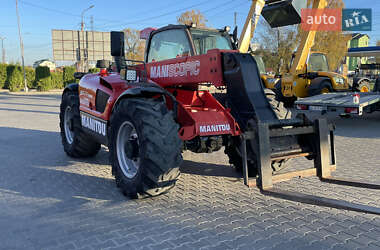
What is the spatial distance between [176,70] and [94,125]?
1.71 m

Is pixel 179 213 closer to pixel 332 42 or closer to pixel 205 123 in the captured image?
pixel 205 123

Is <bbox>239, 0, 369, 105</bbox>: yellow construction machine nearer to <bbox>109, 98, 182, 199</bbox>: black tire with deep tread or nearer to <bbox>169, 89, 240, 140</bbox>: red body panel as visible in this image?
<bbox>169, 89, 240, 140</bbox>: red body panel

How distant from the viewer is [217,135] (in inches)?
→ 169

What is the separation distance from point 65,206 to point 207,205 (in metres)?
1.72

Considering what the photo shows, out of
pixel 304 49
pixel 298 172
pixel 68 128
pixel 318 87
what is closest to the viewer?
pixel 298 172

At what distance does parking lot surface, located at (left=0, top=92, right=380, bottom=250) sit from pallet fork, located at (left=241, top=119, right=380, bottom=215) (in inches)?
16.9

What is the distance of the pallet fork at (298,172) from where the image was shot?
3.03 meters

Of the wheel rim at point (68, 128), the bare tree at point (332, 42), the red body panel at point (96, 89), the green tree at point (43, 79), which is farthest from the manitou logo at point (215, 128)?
the green tree at point (43, 79)

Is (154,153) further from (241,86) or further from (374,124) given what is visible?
(374,124)

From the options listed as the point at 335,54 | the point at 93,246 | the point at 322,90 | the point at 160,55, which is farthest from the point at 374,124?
the point at 335,54

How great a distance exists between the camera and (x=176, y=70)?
4480mm

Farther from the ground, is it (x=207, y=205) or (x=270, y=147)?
(x=270, y=147)

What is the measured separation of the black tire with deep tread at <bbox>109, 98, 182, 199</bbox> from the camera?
380cm

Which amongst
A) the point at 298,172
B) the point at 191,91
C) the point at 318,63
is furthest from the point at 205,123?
the point at 318,63
